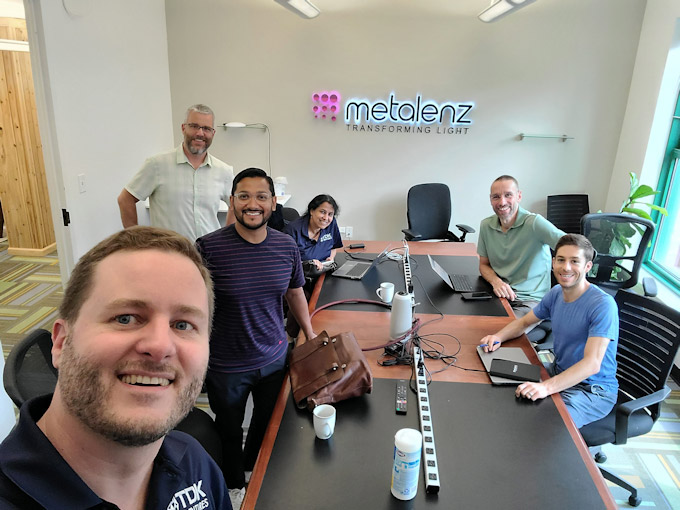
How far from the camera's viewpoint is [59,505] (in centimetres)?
72

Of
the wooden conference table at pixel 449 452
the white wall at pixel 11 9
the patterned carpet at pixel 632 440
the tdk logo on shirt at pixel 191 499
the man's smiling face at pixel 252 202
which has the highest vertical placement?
the white wall at pixel 11 9

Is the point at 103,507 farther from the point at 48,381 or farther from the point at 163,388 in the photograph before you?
the point at 48,381

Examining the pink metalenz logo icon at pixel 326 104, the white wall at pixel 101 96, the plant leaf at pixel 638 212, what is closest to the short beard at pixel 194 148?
the white wall at pixel 101 96

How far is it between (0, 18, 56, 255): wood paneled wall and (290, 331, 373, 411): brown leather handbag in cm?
475

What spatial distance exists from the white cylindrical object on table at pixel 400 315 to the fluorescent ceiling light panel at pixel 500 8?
2627 mm

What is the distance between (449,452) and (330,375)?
1.54 ft

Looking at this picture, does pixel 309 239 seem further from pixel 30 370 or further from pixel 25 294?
pixel 25 294

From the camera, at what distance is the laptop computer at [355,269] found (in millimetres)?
2941

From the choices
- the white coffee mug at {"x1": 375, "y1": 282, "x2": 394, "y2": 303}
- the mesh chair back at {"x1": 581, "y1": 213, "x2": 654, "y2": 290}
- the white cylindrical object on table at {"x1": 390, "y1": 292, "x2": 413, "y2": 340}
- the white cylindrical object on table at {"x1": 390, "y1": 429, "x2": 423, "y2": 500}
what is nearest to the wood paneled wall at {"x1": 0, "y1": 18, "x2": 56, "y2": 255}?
the white coffee mug at {"x1": 375, "y1": 282, "x2": 394, "y2": 303}

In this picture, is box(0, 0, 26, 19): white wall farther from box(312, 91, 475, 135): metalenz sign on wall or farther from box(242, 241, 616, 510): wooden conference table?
box(242, 241, 616, 510): wooden conference table

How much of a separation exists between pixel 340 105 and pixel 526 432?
3924mm

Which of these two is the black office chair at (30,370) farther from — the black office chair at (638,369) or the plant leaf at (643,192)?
the plant leaf at (643,192)

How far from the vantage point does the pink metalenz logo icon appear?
4.69 metres

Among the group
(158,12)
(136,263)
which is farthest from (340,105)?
(136,263)
